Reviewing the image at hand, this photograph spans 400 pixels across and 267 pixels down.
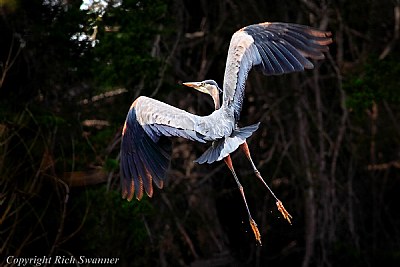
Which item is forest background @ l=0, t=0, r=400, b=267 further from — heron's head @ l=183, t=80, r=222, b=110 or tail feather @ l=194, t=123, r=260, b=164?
tail feather @ l=194, t=123, r=260, b=164

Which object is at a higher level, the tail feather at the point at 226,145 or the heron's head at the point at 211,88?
the heron's head at the point at 211,88

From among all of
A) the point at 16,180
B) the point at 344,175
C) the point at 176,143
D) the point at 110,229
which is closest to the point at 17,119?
the point at 16,180

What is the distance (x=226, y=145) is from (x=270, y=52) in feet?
3.02

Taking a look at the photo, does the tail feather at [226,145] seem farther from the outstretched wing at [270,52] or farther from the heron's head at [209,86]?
the heron's head at [209,86]

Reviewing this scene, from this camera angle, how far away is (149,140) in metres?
5.66

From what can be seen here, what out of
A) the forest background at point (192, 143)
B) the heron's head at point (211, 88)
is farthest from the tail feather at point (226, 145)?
the forest background at point (192, 143)

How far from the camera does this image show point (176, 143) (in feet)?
33.3

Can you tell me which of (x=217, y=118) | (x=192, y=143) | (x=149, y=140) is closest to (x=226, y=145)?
A: (x=217, y=118)

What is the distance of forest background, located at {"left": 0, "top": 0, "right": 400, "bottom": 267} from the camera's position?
770cm

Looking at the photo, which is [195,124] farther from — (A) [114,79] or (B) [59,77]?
(B) [59,77]

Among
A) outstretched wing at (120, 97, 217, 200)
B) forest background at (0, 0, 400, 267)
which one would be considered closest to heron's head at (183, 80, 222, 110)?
outstretched wing at (120, 97, 217, 200)

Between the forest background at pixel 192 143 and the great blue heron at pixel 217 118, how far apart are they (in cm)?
120

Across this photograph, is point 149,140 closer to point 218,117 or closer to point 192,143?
point 218,117

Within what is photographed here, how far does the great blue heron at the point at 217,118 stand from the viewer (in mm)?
5449
